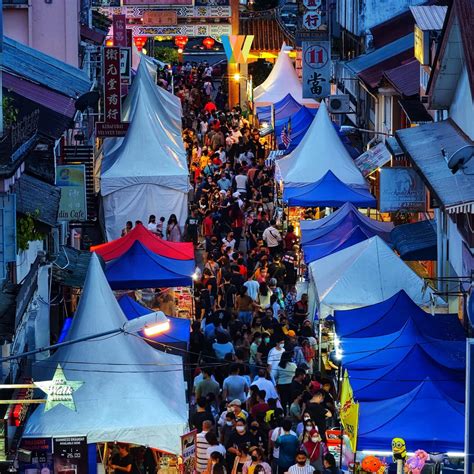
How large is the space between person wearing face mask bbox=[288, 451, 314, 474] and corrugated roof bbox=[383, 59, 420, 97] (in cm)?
1264

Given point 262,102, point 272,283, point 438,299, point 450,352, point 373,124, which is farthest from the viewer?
point 262,102

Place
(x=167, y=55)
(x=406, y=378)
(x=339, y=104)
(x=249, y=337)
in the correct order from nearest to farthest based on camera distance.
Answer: (x=406, y=378) → (x=249, y=337) → (x=339, y=104) → (x=167, y=55)

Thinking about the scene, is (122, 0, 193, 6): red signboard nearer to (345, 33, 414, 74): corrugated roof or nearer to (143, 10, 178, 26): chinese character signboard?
(143, 10, 178, 26): chinese character signboard

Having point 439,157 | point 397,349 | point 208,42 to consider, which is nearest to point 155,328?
point 397,349

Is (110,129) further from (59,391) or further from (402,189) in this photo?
(59,391)

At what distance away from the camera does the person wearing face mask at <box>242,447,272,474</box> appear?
16.1m

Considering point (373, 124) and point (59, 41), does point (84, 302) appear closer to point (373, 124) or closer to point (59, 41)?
point (59, 41)

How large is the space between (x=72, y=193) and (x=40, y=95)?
1.71 meters

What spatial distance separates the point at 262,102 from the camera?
4431 centimetres

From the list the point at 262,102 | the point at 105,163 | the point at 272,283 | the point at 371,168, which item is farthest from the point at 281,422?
the point at 262,102

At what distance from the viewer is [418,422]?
51.3 feet

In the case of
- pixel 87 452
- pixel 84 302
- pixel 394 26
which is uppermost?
pixel 394 26

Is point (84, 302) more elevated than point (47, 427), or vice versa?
point (84, 302)

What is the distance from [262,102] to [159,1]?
25.5 feet
